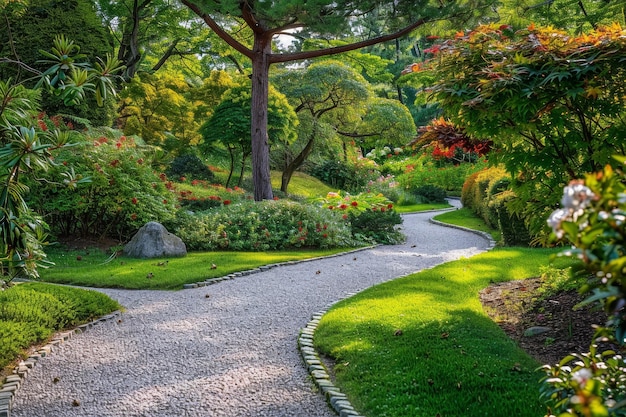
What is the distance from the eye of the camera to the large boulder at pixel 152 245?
30.0 feet

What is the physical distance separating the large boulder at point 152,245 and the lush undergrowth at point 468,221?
6696 mm

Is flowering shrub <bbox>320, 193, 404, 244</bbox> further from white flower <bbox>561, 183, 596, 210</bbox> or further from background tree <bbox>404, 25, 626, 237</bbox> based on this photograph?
white flower <bbox>561, 183, 596, 210</bbox>

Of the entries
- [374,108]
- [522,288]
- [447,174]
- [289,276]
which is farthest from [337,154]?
[522,288]

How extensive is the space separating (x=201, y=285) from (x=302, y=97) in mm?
11658

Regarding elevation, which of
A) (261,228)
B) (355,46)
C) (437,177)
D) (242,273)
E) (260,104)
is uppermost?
(355,46)

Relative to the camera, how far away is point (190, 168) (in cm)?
1750

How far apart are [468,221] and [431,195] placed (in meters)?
7.35

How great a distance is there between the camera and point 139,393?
3848 millimetres

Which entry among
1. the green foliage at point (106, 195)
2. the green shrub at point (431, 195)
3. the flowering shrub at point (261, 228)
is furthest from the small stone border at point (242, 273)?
the green shrub at point (431, 195)

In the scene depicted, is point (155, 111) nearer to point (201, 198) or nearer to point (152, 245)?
point (201, 198)

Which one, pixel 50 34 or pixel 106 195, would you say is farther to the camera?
pixel 50 34

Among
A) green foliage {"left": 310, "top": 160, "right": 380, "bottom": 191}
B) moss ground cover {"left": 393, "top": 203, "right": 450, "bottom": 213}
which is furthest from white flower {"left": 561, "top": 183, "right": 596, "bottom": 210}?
green foliage {"left": 310, "top": 160, "right": 380, "bottom": 191}

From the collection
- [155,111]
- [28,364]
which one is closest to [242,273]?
[28,364]

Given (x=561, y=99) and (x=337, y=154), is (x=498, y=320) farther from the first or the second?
(x=337, y=154)
